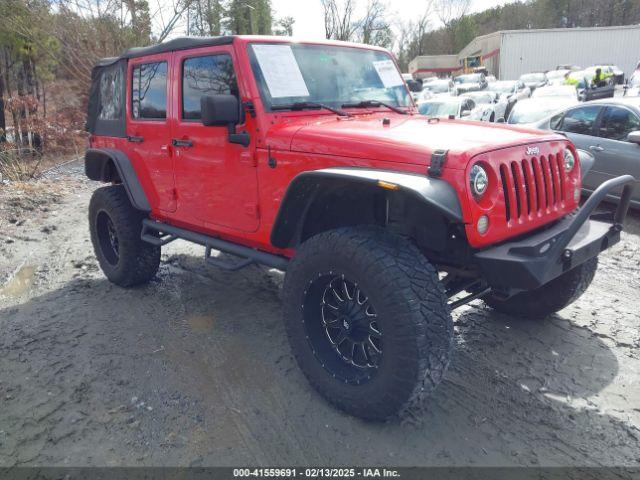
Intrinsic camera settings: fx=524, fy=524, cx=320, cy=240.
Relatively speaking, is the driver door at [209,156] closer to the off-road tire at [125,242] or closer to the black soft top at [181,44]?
the black soft top at [181,44]

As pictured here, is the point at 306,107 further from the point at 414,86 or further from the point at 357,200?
the point at 414,86

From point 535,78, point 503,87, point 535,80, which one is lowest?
point 503,87

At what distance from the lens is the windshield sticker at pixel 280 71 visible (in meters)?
3.42

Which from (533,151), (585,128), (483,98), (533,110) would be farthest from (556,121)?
(483,98)

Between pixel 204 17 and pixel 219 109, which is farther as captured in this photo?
pixel 204 17

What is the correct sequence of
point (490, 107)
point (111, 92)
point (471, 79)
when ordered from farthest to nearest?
point (471, 79) < point (490, 107) < point (111, 92)

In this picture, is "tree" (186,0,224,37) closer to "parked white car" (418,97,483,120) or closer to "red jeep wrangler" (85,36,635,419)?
"parked white car" (418,97,483,120)

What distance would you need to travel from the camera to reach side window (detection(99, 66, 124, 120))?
4809mm

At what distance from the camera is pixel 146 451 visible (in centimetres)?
271

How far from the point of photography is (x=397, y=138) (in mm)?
2850

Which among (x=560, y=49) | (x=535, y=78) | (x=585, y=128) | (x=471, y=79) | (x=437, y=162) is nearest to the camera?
(x=437, y=162)

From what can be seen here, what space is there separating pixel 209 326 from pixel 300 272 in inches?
59.6

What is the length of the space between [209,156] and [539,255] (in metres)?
2.29

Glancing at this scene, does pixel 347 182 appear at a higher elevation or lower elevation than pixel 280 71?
lower
